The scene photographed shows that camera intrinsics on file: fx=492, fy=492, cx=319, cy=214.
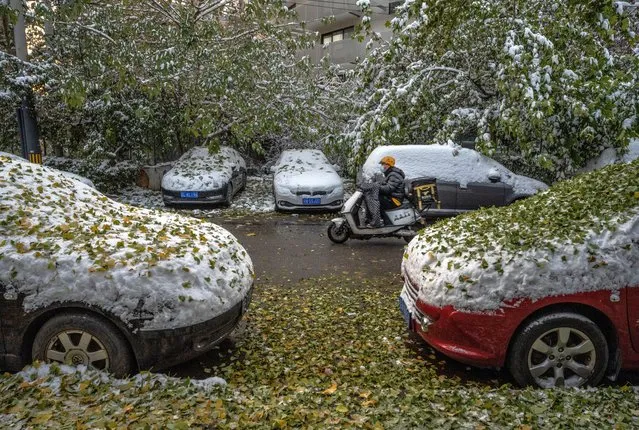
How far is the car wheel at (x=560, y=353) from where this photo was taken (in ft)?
11.9

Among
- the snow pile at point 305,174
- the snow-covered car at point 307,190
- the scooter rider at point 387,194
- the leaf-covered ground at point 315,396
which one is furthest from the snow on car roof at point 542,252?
the snow pile at point 305,174

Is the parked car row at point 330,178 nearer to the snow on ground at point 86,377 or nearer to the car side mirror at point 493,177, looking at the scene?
the car side mirror at point 493,177

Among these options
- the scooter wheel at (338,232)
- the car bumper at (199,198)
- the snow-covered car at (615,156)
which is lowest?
the scooter wheel at (338,232)

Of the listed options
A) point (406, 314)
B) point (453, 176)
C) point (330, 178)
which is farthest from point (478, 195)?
point (406, 314)

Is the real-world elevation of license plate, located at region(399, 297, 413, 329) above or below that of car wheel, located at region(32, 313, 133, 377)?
→ below

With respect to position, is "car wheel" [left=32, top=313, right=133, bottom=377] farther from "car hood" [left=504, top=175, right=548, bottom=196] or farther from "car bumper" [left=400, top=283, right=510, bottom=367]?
"car hood" [left=504, top=175, right=548, bottom=196]

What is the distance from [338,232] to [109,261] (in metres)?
5.36

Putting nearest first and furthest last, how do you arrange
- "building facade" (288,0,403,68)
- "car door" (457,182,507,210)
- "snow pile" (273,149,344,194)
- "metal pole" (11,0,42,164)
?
"car door" (457,182,507,210), "metal pole" (11,0,42,164), "snow pile" (273,149,344,194), "building facade" (288,0,403,68)

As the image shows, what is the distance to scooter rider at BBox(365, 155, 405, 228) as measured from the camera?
811cm

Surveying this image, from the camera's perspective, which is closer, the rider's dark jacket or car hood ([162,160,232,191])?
the rider's dark jacket

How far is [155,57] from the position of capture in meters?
10.8

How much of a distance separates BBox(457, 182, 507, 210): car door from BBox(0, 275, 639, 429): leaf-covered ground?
5.45 metres

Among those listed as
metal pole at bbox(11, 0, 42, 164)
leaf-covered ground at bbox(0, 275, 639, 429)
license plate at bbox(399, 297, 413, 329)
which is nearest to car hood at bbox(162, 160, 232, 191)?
metal pole at bbox(11, 0, 42, 164)

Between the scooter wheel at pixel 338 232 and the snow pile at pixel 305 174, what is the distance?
2.63 m
